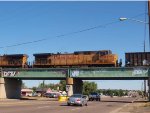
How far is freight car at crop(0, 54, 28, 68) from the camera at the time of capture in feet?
239

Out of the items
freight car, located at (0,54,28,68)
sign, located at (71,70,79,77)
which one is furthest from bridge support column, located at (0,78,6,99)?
sign, located at (71,70,79,77)

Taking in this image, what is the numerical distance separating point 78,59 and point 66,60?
2.37 metres

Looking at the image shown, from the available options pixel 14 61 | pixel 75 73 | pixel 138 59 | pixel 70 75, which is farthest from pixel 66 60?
pixel 138 59

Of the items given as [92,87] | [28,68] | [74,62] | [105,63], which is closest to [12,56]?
[28,68]

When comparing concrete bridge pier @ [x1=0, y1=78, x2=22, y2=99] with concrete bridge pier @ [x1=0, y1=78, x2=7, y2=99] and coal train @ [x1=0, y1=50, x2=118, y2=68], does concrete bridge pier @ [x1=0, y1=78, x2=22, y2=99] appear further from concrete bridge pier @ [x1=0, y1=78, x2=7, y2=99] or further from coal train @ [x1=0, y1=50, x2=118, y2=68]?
coal train @ [x1=0, y1=50, x2=118, y2=68]

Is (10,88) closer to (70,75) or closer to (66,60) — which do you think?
(66,60)

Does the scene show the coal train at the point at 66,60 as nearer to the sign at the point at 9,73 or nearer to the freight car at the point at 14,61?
the freight car at the point at 14,61

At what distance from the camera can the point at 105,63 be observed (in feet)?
219

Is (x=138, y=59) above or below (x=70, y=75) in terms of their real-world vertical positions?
above

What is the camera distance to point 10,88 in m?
76.6

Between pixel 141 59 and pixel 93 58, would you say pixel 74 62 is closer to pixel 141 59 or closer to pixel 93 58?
pixel 93 58

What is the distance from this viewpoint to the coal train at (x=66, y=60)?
6706 centimetres

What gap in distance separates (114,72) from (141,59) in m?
5.88

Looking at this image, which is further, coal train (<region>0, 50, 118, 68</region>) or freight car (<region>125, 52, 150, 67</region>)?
freight car (<region>125, 52, 150, 67</region>)
